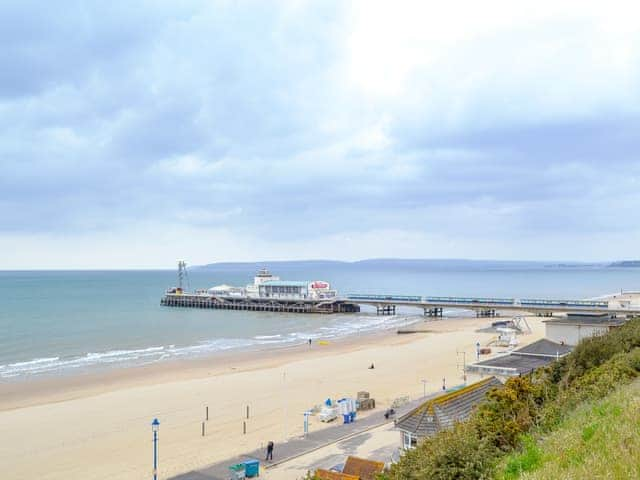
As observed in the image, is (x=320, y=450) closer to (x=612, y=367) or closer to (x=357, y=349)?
(x=612, y=367)

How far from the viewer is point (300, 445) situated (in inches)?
740

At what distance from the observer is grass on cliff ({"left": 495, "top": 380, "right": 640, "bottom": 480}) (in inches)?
210

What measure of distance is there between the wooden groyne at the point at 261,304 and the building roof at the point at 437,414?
197 feet

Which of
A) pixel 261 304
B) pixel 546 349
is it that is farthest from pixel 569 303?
pixel 261 304

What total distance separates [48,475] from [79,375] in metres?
18.3

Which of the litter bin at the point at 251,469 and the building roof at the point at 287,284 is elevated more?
the building roof at the point at 287,284

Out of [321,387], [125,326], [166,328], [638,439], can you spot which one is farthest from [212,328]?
[638,439]

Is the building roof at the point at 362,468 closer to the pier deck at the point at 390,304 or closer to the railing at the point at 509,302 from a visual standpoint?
the pier deck at the point at 390,304

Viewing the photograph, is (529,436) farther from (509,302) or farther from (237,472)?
(509,302)

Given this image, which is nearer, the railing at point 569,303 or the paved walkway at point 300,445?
the paved walkway at point 300,445

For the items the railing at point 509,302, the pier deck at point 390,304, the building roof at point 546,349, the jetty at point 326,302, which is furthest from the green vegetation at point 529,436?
the jetty at point 326,302

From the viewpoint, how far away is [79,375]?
34.4 m

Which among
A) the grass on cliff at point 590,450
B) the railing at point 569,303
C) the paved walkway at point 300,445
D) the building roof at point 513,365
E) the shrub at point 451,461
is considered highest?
the grass on cliff at point 590,450

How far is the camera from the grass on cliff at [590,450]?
533cm
